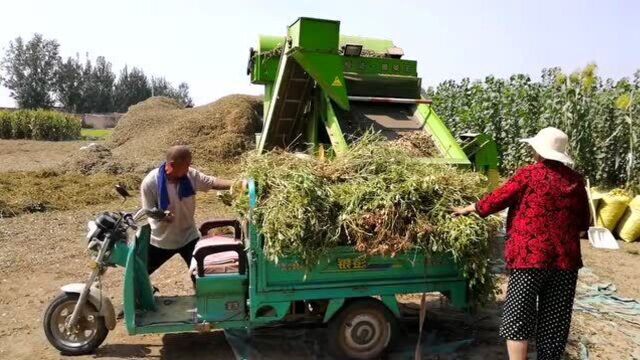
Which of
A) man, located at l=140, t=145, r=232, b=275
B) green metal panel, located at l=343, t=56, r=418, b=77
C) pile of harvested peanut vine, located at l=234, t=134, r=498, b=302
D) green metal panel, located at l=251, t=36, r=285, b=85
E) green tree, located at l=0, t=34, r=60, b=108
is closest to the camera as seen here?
pile of harvested peanut vine, located at l=234, t=134, r=498, b=302

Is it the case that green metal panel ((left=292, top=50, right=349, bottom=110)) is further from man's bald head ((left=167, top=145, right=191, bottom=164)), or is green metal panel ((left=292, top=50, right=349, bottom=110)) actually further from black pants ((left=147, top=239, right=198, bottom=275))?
black pants ((left=147, top=239, right=198, bottom=275))

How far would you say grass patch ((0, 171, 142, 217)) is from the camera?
404 inches

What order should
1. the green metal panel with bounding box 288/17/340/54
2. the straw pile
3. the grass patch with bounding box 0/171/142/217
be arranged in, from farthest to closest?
the straw pile < the grass patch with bounding box 0/171/142/217 < the green metal panel with bounding box 288/17/340/54

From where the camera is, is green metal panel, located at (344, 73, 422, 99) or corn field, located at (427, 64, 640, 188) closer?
green metal panel, located at (344, 73, 422, 99)

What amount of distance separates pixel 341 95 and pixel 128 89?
69683 millimetres

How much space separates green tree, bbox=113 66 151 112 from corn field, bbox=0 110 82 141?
130ft

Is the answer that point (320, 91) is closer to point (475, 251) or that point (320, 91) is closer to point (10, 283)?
point (475, 251)

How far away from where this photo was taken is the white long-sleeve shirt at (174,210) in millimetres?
4609

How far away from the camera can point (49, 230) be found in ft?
28.9

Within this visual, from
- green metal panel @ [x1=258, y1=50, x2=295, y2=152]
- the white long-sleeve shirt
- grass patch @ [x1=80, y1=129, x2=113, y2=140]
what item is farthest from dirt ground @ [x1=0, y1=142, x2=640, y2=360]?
grass patch @ [x1=80, y1=129, x2=113, y2=140]

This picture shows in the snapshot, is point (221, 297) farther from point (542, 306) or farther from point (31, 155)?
point (31, 155)

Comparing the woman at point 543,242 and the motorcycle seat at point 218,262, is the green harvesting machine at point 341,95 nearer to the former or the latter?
the motorcycle seat at point 218,262

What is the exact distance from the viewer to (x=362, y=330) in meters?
4.40

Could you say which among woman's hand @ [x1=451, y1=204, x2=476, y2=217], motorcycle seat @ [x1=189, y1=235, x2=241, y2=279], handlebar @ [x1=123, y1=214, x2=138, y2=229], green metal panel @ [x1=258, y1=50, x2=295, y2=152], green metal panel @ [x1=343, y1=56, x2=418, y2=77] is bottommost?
motorcycle seat @ [x1=189, y1=235, x2=241, y2=279]
